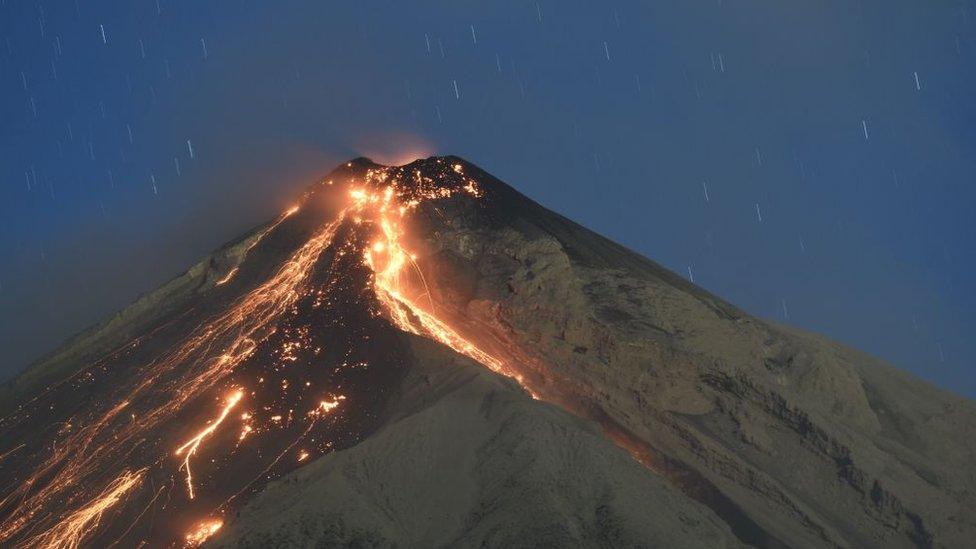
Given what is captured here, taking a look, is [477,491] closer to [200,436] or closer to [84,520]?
[200,436]

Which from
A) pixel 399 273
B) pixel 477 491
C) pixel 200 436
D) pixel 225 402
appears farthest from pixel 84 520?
pixel 399 273

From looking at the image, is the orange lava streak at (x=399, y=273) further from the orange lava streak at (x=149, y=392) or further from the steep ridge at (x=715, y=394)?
the orange lava streak at (x=149, y=392)

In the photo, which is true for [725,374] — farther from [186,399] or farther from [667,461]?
[186,399]

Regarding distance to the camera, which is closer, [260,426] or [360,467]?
[360,467]

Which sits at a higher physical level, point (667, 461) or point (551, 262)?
point (551, 262)

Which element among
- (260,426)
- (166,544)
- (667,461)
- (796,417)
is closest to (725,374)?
(796,417)

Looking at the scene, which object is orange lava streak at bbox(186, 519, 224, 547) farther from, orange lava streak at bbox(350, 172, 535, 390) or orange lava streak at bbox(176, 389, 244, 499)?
orange lava streak at bbox(350, 172, 535, 390)

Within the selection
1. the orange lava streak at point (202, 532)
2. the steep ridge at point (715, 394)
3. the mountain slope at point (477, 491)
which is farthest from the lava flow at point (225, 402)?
the steep ridge at point (715, 394)
